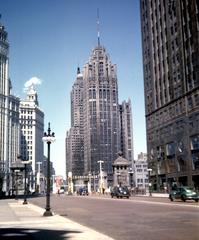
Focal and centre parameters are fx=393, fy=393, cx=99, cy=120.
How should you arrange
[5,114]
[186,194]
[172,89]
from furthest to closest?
[5,114]
[172,89]
[186,194]

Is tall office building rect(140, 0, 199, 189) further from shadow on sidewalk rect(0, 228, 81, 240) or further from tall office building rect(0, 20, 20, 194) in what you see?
tall office building rect(0, 20, 20, 194)

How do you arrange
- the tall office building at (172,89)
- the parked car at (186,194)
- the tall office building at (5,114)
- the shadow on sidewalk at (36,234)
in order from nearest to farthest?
the shadow on sidewalk at (36,234) → the parked car at (186,194) → the tall office building at (172,89) → the tall office building at (5,114)

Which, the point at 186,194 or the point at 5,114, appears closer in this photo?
the point at 186,194

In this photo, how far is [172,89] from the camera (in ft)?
294

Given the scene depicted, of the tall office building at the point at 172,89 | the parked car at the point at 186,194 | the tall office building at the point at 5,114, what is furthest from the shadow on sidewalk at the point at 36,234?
the tall office building at the point at 5,114

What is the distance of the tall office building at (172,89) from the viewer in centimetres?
7919

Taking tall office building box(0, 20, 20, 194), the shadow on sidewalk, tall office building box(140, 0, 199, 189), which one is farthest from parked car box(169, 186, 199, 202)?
tall office building box(0, 20, 20, 194)

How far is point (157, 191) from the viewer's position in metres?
93.6

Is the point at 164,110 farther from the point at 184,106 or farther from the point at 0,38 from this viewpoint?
the point at 0,38

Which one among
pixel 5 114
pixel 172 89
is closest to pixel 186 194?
pixel 172 89

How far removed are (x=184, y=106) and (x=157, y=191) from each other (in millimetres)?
23210

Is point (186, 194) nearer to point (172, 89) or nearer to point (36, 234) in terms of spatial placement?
point (36, 234)

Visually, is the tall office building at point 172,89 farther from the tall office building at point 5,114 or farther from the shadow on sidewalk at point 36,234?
the tall office building at point 5,114

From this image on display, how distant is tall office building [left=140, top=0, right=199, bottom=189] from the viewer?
260ft
